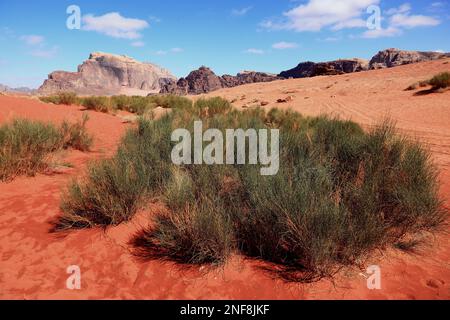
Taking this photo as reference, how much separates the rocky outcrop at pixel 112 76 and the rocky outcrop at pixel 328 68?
7376cm

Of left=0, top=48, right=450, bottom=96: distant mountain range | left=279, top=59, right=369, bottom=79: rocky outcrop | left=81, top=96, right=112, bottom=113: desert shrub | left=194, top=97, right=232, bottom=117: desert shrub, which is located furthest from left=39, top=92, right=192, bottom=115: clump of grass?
left=0, top=48, right=450, bottom=96: distant mountain range

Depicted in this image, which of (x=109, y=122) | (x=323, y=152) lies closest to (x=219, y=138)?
(x=323, y=152)

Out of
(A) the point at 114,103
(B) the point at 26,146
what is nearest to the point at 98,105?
(A) the point at 114,103

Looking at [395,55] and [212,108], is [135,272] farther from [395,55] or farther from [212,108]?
[395,55]

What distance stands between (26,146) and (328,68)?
57024mm

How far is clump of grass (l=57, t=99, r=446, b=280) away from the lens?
3.30 m

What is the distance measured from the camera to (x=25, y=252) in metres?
3.72

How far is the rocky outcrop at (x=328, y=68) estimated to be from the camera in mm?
56938

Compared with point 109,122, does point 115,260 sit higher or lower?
lower

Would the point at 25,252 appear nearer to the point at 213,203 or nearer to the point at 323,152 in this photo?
the point at 213,203

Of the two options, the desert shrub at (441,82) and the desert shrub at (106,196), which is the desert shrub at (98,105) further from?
the desert shrub at (441,82)
